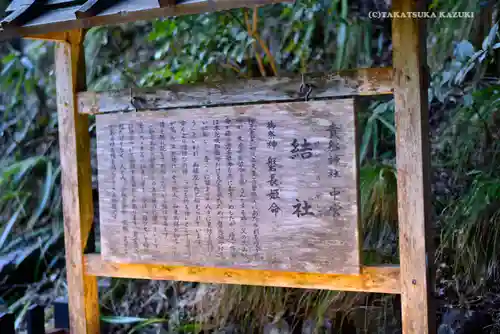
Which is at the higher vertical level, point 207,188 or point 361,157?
point 361,157

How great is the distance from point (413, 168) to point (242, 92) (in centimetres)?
109

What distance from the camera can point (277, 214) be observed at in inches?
123

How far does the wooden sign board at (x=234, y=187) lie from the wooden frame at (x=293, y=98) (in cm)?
10

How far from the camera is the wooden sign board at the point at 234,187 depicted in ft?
9.85

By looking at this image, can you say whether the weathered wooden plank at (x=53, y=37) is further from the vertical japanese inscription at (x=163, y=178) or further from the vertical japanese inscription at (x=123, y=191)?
the vertical japanese inscription at (x=163, y=178)

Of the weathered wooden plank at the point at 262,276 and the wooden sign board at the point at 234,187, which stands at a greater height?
the wooden sign board at the point at 234,187

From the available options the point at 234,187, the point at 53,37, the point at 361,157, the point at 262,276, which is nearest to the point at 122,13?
the point at 53,37

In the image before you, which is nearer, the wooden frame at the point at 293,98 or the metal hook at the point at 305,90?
the wooden frame at the point at 293,98

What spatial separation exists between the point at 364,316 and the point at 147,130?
2.13m

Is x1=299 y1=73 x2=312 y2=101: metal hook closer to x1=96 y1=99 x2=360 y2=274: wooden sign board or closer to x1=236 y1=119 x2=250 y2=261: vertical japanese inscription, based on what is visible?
x1=96 y1=99 x2=360 y2=274: wooden sign board

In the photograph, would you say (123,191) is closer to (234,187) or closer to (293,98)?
(234,187)

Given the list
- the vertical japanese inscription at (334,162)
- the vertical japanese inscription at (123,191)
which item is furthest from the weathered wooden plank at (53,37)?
the vertical japanese inscription at (334,162)

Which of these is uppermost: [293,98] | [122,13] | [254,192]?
[122,13]

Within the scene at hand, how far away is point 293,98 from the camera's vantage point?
3176 millimetres
